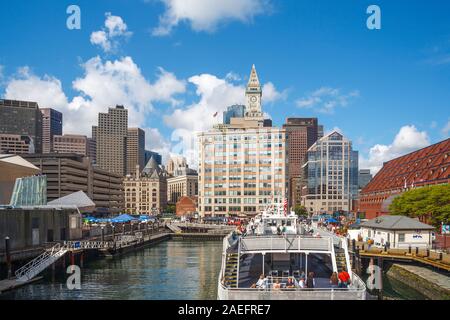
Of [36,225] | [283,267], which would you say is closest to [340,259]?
[283,267]

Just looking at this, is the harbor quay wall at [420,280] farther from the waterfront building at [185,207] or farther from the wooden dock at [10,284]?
the waterfront building at [185,207]

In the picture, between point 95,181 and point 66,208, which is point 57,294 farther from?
point 95,181

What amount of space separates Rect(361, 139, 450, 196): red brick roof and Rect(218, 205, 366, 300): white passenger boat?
201 feet

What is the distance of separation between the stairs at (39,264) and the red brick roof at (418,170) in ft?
210

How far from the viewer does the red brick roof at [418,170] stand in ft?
298

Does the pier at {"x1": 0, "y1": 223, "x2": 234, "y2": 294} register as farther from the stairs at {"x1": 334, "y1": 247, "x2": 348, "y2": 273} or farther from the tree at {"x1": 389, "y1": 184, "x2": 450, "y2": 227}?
the tree at {"x1": 389, "y1": 184, "x2": 450, "y2": 227}

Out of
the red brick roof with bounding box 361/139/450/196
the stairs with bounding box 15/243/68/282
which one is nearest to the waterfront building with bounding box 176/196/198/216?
the red brick roof with bounding box 361/139/450/196

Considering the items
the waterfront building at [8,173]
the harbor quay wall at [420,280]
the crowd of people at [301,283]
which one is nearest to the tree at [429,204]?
the harbor quay wall at [420,280]

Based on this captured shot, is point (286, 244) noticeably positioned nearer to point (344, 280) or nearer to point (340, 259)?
point (344, 280)

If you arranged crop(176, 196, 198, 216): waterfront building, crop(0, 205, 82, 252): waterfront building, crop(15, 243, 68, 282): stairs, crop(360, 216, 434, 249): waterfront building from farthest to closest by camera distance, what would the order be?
crop(176, 196, 198, 216): waterfront building → crop(360, 216, 434, 249): waterfront building → crop(0, 205, 82, 252): waterfront building → crop(15, 243, 68, 282): stairs

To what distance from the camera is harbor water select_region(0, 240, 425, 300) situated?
38531 millimetres

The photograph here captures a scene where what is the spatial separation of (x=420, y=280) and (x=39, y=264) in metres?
33.8

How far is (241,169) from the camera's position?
158750 mm

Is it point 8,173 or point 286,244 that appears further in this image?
point 8,173
